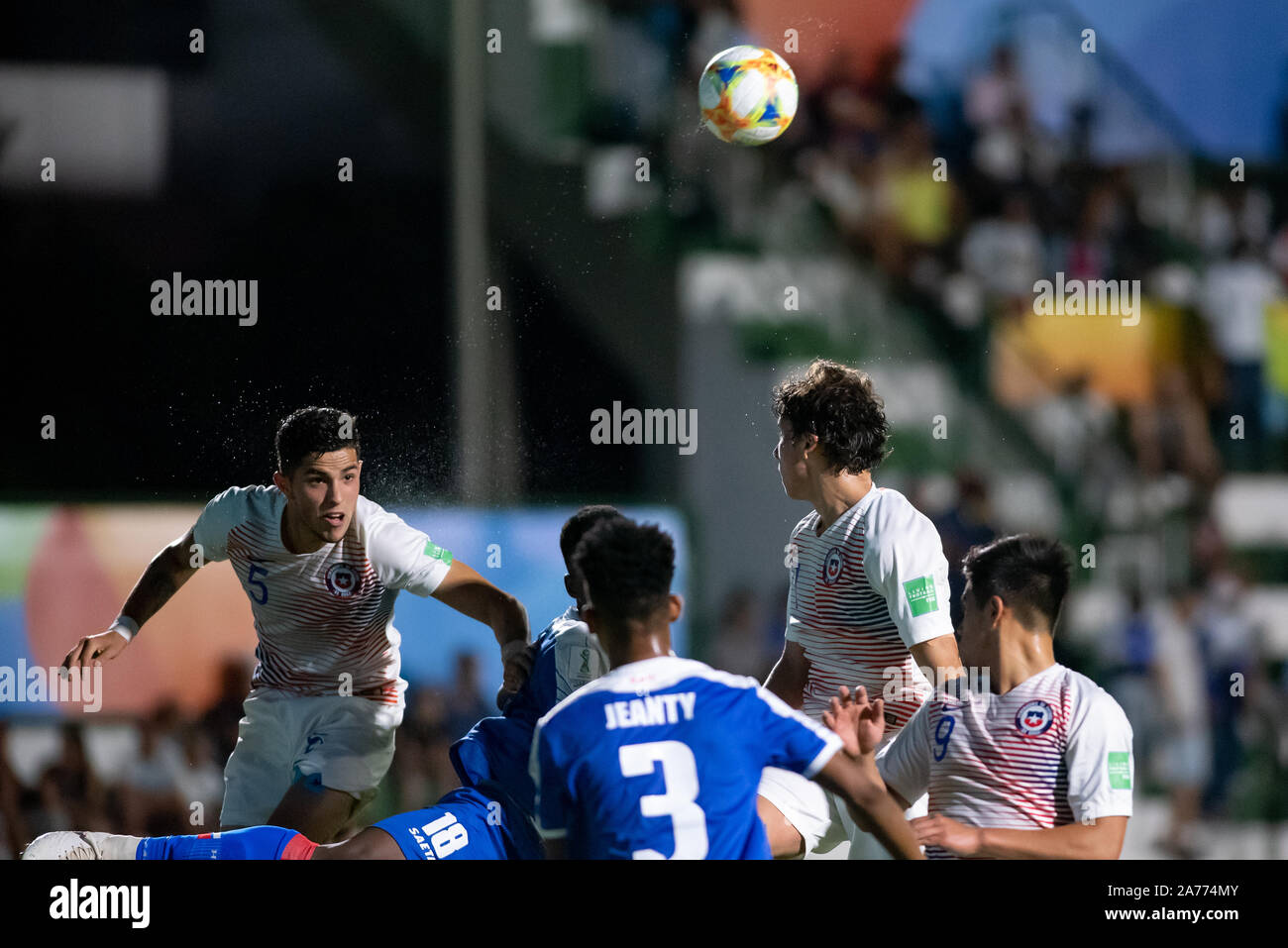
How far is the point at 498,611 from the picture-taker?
419 centimetres

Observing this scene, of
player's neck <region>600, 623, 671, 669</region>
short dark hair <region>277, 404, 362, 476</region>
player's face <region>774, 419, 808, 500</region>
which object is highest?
short dark hair <region>277, 404, 362, 476</region>

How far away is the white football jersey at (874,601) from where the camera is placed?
3.75 metres

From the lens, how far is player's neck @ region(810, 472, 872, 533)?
13.0 feet

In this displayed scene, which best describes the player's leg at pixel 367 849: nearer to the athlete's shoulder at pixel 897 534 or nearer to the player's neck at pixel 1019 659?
the athlete's shoulder at pixel 897 534

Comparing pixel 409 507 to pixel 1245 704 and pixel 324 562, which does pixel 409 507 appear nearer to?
pixel 324 562

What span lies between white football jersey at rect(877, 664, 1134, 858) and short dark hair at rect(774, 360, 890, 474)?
2.72ft

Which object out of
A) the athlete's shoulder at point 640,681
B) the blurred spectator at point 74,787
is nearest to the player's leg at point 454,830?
the athlete's shoulder at point 640,681

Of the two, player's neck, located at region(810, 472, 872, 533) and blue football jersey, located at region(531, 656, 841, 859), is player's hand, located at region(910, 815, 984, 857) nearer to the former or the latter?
blue football jersey, located at region(531, 656, 841, 859)

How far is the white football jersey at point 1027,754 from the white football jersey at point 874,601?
12.5 inches

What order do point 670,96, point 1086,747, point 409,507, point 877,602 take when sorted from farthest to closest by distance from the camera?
point 670,96 → point 409,507 → point 877,602 → point 1086,747

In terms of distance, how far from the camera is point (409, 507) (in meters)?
5.03

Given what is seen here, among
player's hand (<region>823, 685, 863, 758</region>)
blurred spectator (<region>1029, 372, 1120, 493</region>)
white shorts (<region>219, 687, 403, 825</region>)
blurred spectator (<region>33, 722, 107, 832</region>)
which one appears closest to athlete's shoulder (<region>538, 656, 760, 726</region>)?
player's hand (<region>823, 685, 863, 758</region>)
